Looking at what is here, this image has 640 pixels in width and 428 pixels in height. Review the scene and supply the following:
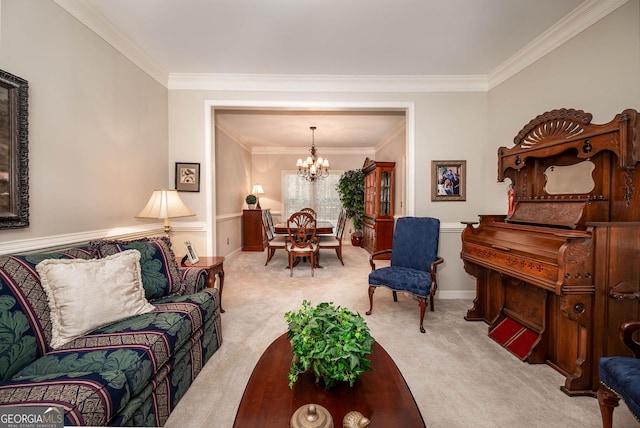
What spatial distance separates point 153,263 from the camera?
6.78ft

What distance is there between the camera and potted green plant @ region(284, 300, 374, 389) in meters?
1.10

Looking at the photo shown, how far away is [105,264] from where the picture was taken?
168cm

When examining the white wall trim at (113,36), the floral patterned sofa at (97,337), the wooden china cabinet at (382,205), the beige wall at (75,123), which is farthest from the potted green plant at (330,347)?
the wooden china cabinet at (382,205)

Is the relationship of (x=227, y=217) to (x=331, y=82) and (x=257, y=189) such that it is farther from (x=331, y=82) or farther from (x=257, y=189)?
(x=331, y=82)

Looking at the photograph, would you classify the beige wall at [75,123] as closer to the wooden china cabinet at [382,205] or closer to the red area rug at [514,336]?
the red area rug at [514,336]

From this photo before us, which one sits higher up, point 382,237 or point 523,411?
point 382,237

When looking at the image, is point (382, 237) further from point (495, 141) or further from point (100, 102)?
point (100, 102)

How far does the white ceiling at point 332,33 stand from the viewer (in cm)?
221

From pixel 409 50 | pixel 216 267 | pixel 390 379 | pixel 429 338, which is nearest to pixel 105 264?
pixel 216 267

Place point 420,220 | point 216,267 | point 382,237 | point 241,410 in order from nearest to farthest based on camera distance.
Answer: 1. point 241,410
2. point 216,267
3. point 420,220
4. point 382,237

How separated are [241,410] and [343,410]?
1.26ft

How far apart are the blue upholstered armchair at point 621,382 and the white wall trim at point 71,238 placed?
331cm

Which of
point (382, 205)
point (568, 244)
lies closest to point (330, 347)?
point (568, 244)

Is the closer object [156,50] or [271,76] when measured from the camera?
[156,50]
